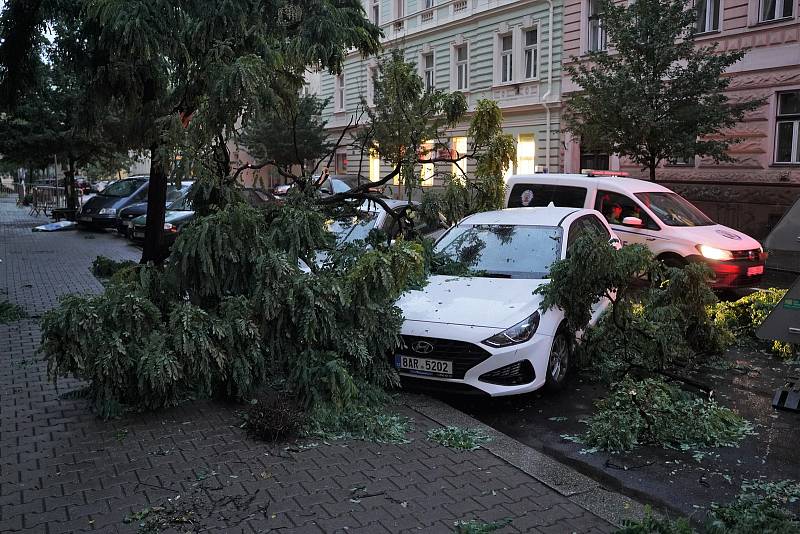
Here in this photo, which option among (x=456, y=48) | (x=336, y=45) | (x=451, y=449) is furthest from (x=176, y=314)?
(x=456, y=48)

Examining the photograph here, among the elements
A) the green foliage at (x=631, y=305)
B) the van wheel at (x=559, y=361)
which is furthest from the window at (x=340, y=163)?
the van wheel at (x=559, y=361)

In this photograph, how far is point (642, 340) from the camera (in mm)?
6824

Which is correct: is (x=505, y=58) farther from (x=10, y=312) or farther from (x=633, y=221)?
(x=10, y=312)

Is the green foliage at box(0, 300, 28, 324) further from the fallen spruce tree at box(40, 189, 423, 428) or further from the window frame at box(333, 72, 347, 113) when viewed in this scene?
the window frame at box(333, 72, 347, 113)

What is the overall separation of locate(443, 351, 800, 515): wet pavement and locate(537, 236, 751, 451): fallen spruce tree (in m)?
0.17

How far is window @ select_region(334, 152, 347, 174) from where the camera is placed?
128 ft

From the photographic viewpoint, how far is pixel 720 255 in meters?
11.5

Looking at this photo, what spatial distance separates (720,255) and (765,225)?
9154 millimetres

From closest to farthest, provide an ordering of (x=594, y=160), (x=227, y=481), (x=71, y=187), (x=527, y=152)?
(x=227, y=481) < (x=594, y=160) < (x=527, y=152) < (x=71, y=187)

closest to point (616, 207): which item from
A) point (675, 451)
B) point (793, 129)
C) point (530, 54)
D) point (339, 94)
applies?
point (675, 451)

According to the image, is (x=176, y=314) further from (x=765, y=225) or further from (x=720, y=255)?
(x=765, y=225)

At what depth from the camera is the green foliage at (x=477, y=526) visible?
386 cm

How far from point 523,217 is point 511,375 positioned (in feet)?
8.58

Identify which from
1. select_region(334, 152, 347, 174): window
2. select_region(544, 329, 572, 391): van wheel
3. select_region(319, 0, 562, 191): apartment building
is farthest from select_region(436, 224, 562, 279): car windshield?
select_region(334, 152, 347, 174): window
